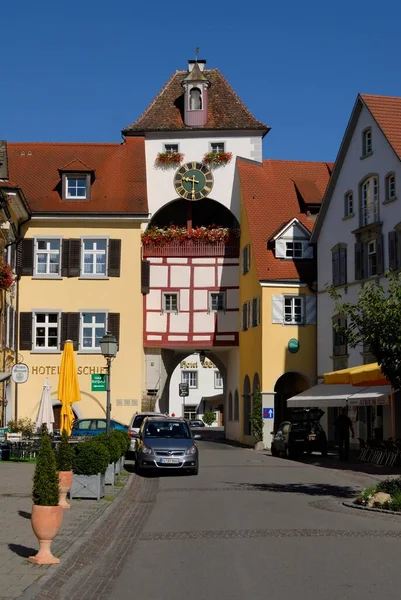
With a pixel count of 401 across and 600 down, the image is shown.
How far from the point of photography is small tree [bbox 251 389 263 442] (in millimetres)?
42844

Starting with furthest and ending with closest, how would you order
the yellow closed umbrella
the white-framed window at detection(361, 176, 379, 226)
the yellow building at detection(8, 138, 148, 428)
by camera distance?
the yellow building at detection(8, 138, 148, 428)
the white-framed window at detection(361, 176, 379, 226)
the yellow closed umbrella

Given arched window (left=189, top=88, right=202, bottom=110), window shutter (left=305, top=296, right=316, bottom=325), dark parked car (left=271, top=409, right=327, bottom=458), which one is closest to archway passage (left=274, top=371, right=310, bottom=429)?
window shutter (left=305, top=296, right=316, bottom=325)

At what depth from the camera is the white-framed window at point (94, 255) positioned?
147 feet

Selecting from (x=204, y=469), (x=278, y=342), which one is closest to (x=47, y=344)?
(x=278, y=342)

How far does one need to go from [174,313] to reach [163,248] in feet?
10.9

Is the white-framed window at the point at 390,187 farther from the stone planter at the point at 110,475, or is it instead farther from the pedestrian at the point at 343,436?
the stone planter at the point at 110,475

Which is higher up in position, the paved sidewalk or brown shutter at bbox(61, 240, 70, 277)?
brown shutter at bbox(61, 240, 70, 277)

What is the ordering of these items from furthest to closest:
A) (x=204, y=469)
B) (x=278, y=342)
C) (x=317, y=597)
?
1. (x=278, y=342)
2. (x=204, y=469)
3. (x=317, y=597)

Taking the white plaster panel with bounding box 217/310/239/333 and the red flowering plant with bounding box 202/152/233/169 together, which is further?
the red flowering plant with bounding box 202/152/233/169

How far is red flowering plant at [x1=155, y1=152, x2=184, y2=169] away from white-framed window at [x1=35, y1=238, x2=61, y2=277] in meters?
7.76

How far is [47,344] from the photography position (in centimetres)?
4453

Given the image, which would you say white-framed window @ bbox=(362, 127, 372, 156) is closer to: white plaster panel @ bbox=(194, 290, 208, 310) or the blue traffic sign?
white plaster panel @ bbox=(194, 290, 208, 310)

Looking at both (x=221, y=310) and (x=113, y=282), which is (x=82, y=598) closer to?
(x=113, y=282)

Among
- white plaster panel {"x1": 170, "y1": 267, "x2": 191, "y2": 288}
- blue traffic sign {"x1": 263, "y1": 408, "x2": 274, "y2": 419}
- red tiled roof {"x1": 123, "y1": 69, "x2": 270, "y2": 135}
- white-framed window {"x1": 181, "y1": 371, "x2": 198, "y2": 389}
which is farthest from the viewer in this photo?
white-framed window {"x1": 181, "y1": 371, "x2": 198, "y2": 389}
